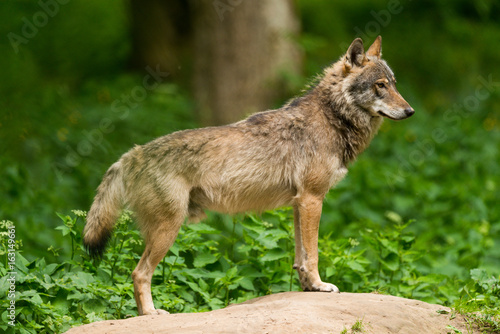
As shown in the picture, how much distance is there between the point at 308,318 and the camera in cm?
498

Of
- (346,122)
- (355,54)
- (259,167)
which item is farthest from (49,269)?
(355,54)

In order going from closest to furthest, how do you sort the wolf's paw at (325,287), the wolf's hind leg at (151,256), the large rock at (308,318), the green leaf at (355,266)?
the large rock at (308,318), the wolf's hind leg at (151,256), the wolf's paw at (325,287), the green leaf at (355,266)

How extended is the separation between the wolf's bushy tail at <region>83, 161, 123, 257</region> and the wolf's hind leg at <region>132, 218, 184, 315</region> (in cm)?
43

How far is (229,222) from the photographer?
28.1 feet

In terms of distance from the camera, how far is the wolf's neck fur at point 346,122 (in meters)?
6.64

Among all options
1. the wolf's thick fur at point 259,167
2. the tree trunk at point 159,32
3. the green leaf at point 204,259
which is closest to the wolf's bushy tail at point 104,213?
the wolf's thick fur at point 259,167

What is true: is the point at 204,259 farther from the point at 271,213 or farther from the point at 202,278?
the point at 271,213

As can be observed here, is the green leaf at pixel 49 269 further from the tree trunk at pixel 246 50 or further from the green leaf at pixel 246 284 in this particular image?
the tree trunk at pixel 246 50

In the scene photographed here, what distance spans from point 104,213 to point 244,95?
25.2ft

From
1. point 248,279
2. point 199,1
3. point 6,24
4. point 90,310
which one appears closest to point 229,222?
point 248,279

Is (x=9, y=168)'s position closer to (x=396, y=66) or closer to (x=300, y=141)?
(x=300, y=141)

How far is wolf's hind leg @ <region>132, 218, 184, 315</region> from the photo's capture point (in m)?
5.89

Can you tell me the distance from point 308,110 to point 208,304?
222 cm

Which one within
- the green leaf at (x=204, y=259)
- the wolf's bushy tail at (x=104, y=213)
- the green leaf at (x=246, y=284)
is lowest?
the green leaf at (x=246, y=284)
